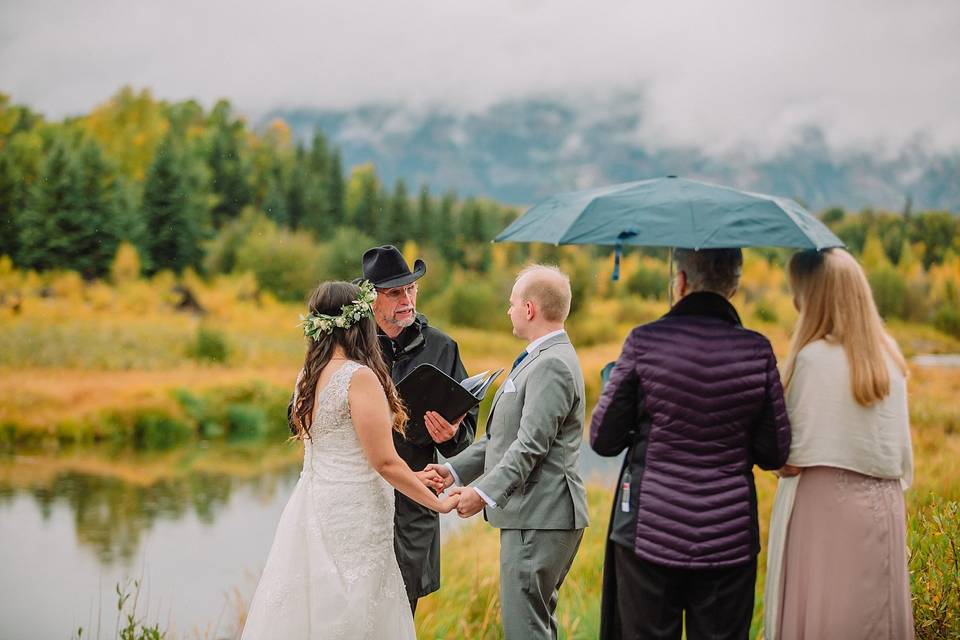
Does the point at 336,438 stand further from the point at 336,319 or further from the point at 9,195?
the point at 9,195

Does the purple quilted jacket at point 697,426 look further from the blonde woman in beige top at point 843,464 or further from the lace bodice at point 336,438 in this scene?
the lace bodice at point 336,438

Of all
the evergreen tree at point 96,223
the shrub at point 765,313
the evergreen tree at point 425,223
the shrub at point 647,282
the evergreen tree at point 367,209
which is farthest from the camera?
the evergreen tree at point 367,209

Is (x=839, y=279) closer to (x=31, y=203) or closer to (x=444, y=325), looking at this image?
(x=444, y=325)

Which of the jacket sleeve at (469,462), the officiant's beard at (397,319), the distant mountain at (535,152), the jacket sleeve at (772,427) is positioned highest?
the distant mountain at (535,152)

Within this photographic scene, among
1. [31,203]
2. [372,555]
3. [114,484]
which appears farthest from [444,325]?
[372,555]

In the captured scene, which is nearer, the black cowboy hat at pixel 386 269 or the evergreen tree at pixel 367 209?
the black cowboy hat at pixel 386 269

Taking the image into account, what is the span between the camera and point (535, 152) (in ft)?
468

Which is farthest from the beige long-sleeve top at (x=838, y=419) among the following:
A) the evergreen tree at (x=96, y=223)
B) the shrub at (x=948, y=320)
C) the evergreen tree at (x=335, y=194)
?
the evergreen tree at (x=335, y=194)

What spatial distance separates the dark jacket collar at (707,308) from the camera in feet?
9.79

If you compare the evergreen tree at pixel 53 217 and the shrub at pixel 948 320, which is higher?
the evergreen tree at pixel 53 217

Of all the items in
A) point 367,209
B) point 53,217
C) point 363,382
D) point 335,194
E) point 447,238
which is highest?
point 335,194

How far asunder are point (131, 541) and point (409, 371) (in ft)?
34.2

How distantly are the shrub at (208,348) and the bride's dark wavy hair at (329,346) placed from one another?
24244 mm

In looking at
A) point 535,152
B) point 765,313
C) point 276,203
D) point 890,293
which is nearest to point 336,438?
point 765,313
